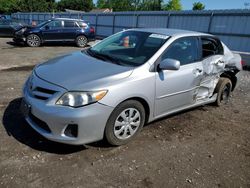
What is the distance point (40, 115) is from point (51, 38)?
12583 millimetres

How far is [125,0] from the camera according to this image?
83.3 metres

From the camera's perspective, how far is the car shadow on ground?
3518 millimetres

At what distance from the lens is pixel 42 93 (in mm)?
3334

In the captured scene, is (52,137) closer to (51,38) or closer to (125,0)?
(51,38)

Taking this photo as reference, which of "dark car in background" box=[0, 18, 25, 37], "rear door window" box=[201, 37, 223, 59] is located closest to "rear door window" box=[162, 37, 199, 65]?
"rear door window" box=[201, 37, 223, 59]

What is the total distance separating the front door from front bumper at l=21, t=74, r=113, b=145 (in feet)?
3.34

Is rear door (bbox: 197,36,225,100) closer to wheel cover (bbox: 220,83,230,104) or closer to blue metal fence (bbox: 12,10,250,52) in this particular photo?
wheel cover (bbox: 220,83,230,104)

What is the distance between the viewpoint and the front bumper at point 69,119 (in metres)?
3.11

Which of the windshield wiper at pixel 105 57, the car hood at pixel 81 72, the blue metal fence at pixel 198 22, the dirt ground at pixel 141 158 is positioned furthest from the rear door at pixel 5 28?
the car hood at pixel 81 72

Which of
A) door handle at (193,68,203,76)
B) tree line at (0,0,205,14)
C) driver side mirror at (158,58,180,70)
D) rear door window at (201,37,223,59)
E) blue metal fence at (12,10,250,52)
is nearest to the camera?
driver side mirror at (158,58,180,70)

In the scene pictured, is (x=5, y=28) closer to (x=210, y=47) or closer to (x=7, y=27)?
(x=7, y=27)

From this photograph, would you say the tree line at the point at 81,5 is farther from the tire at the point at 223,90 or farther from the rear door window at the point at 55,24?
the tire at the point at 223,90

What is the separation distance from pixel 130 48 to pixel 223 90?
96.8 inches

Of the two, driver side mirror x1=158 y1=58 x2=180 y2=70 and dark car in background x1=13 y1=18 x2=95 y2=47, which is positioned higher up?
driver side mirror x1=158 y1=58 x2=180 y2=70
